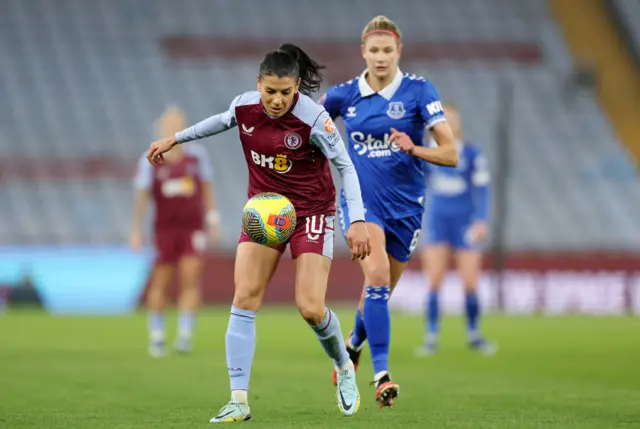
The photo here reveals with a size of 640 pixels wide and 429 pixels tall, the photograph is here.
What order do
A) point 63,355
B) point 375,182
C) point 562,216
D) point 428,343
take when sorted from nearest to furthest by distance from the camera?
point 375,182
point 63,355
point 428,343
point 562,216

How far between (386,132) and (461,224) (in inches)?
226

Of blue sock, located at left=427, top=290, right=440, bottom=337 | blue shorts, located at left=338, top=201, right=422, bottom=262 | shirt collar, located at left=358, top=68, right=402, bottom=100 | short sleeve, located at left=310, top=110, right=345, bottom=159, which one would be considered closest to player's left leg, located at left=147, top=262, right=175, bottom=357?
blue sock, located at left=427, top=290, right=440, bottom=337

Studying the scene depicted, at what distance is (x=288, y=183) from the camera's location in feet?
22.7

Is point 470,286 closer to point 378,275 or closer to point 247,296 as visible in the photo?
point 378,275

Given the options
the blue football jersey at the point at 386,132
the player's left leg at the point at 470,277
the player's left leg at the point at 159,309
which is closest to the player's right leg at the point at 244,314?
the blue football jersey at the point at 386,132

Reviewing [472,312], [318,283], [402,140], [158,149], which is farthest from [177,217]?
[318,283]

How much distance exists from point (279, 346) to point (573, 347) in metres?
3.48

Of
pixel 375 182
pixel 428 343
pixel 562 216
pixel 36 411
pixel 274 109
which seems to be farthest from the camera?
pixel 562 216

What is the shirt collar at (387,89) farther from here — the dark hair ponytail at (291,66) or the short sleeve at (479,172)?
the short sleeve at (479,172)

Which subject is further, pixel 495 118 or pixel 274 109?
pixel 495 118

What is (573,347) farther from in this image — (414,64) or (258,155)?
(414,64)

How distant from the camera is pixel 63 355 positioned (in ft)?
39.2

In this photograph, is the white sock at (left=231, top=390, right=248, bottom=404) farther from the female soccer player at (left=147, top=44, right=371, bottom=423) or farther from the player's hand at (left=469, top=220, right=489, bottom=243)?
the player's hand at (left=469, top=220, right=489, bottom=243)

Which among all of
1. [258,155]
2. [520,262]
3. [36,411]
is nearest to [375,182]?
[258,155]
